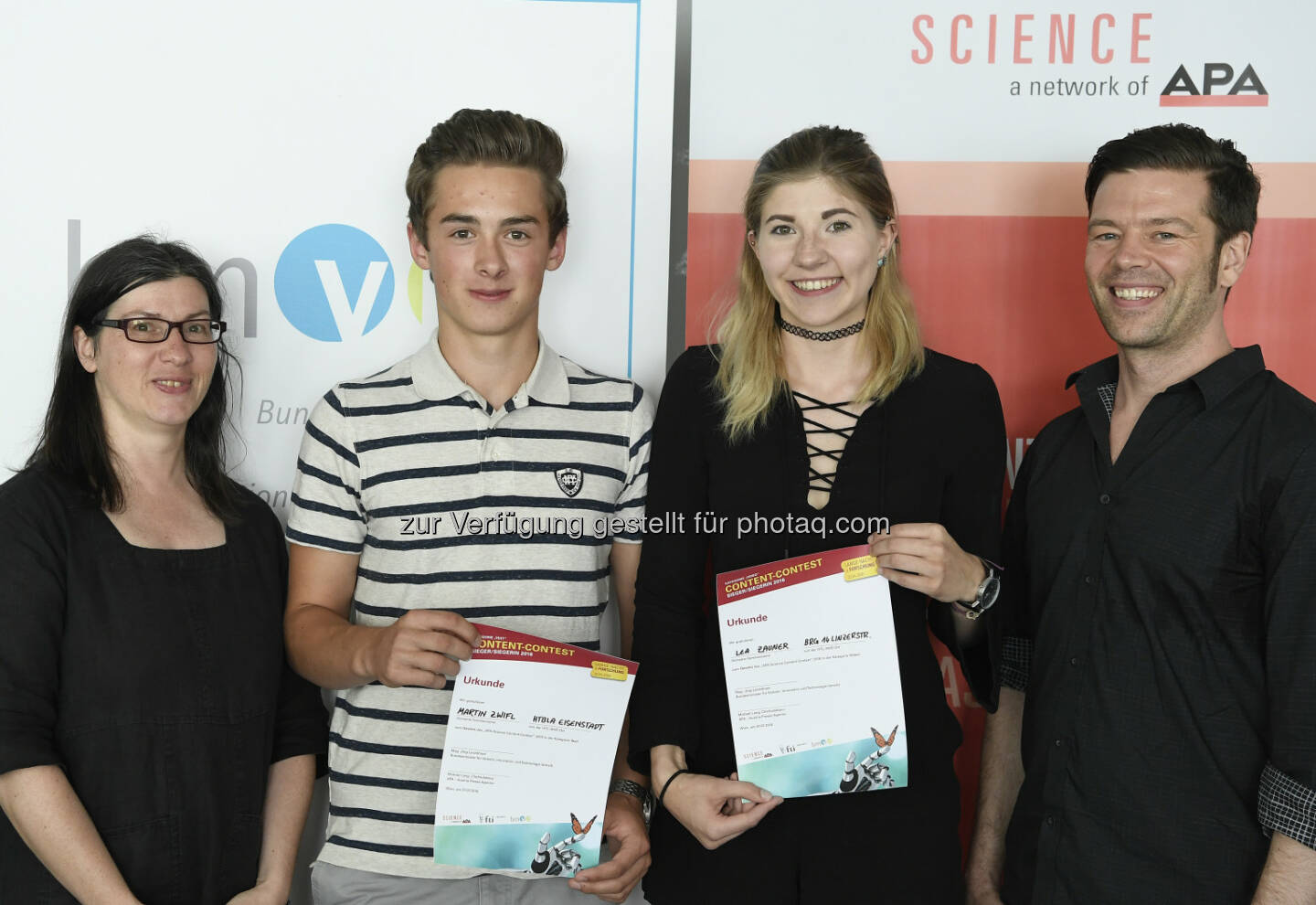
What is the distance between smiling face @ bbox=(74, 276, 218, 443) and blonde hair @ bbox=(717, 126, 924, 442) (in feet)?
3.56

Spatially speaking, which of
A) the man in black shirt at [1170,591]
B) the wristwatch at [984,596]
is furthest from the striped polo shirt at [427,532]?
the man in black shirt at [1170,591]

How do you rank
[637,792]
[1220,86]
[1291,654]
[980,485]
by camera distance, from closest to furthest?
[1291,654]
[980,485]
[637,792]
[1220,86]

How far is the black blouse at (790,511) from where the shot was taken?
6.19ft

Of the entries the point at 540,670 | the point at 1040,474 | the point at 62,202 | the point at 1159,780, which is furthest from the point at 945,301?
the point at 62,202

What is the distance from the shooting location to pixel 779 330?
6.81ft

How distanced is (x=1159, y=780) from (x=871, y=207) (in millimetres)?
1165

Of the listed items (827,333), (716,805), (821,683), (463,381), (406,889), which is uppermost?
(827,333)

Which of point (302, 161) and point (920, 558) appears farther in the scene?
point (302, 161)

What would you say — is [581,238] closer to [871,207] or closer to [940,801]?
[871,207]

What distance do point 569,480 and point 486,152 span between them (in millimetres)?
694

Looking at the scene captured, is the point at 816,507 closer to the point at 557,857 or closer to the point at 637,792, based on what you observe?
the point at 637,792

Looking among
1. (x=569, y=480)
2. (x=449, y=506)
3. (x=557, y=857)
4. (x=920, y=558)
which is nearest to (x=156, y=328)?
(x=449, y=506)

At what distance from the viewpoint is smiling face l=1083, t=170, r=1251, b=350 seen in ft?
6.44

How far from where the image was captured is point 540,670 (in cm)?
185
